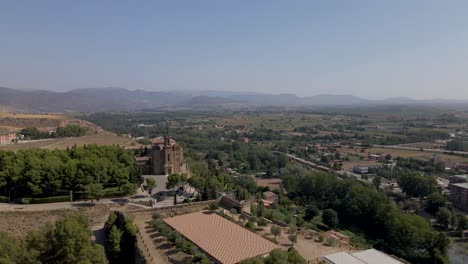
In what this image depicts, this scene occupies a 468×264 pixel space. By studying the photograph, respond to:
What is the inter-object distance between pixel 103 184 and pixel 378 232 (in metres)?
27.1

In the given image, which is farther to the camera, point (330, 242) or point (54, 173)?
point (54, 173)

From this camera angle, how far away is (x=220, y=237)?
74.7ft

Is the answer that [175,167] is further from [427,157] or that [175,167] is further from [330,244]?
[427,157]

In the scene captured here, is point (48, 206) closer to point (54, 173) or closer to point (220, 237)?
point (54, 173)

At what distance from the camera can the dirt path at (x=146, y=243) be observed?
21.0 metres

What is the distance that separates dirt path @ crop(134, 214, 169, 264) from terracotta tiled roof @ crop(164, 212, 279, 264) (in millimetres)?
1701

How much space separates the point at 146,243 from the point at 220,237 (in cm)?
462

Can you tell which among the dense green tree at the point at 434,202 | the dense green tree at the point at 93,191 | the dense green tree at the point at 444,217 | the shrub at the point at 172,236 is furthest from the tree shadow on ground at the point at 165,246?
the dense green tree at the point at 434,202

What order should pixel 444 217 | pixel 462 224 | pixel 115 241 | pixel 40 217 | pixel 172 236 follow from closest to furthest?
pixel 172 236 < pixel 115 241 < pixel 40 217 < pixel 462 224 < pixel 444 217

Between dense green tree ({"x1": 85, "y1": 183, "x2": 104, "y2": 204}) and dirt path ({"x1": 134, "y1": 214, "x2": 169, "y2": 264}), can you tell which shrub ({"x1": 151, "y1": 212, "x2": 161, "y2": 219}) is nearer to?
dirt path ({"x1": 134, "y1": 214, "x2": 169, "y2": 264})

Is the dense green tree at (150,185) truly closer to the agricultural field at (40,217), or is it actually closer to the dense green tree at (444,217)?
the agricultural field at (40,217)

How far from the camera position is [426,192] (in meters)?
50.7

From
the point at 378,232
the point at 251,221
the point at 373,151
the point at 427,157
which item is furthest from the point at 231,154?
the point at 251,221

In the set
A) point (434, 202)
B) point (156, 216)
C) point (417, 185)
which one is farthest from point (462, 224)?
point (156, 216)
